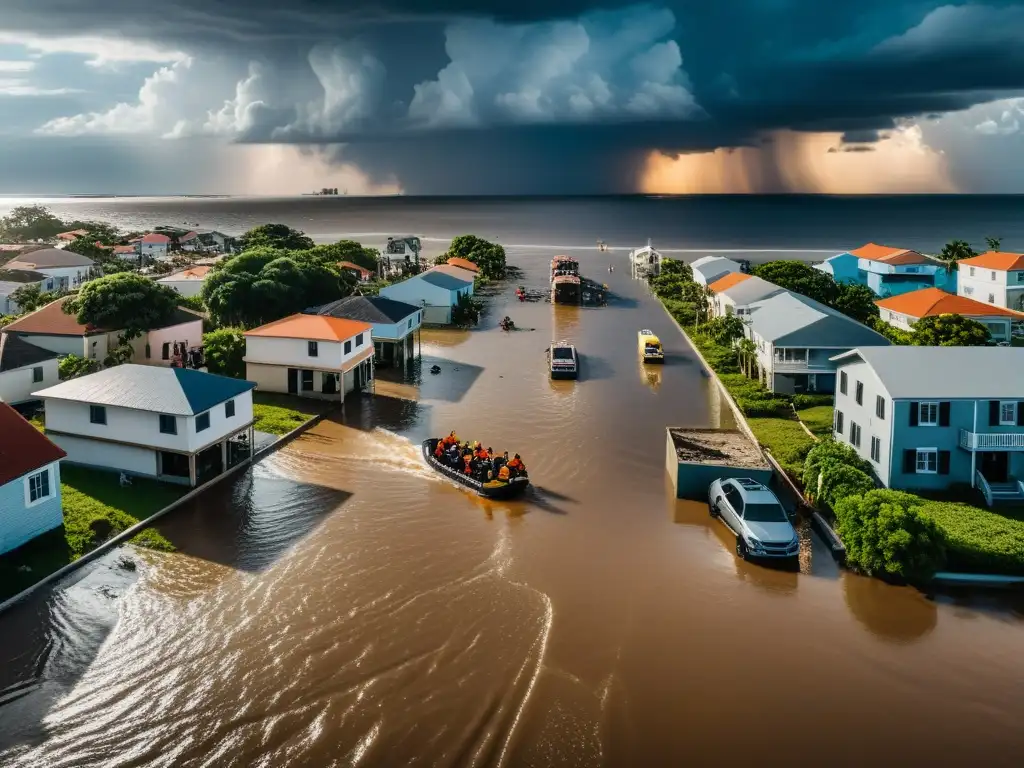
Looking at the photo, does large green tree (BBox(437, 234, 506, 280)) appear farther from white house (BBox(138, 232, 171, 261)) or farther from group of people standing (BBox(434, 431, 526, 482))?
group of people standing (BBox(434, 431, 526, 482))

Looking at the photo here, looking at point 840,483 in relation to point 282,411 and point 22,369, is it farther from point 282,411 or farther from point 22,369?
point 22,369

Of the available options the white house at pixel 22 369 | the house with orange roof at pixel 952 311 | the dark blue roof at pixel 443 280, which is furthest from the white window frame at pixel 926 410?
the dark blue roof at pixel 443 280

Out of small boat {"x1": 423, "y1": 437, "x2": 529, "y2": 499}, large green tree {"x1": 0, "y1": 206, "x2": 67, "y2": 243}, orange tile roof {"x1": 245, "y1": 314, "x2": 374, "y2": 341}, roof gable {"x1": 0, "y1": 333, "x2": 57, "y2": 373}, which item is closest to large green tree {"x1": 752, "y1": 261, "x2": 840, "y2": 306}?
orange tile roof {"x1": 245, "y1": 314, "x2": 374, "y2": 341}

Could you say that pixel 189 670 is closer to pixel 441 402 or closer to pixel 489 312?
pixel 441 402

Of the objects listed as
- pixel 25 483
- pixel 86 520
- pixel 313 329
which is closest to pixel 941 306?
pixel 313 329

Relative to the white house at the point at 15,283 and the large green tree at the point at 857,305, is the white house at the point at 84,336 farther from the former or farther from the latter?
the large green tree at the point at 857,305

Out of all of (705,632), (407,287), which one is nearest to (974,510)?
(705,632)
